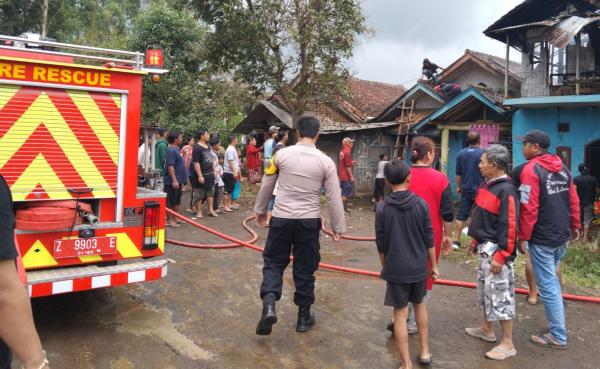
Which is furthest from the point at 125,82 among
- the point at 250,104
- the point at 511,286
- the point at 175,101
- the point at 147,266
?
the point at 175,101

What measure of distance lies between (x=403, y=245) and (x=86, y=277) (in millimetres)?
2596

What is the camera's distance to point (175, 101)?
737 inches

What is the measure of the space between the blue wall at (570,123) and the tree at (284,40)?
18.2 ft

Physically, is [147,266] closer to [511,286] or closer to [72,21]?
[511,286]

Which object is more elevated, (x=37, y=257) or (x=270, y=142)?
(x=270, y=142)

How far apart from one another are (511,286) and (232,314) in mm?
2637

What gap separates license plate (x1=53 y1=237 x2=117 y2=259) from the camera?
4020 millimetres

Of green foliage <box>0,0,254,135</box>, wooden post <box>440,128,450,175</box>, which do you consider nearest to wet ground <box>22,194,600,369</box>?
wooden post <box>440,128,450,175</box>

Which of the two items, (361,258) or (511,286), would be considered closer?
(511,286)

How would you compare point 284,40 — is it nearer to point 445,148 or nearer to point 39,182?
point 445,148

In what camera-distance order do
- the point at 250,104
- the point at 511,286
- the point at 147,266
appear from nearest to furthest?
the point at 511,286 < the point at 147,266 < the point at 250,104

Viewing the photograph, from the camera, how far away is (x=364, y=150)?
18156mm

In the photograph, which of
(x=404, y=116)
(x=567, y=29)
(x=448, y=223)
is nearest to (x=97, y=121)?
(x=448, y=223)

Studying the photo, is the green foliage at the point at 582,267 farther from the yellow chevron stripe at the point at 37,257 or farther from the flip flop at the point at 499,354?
the yellow chevron stripe at the point at 37,257
